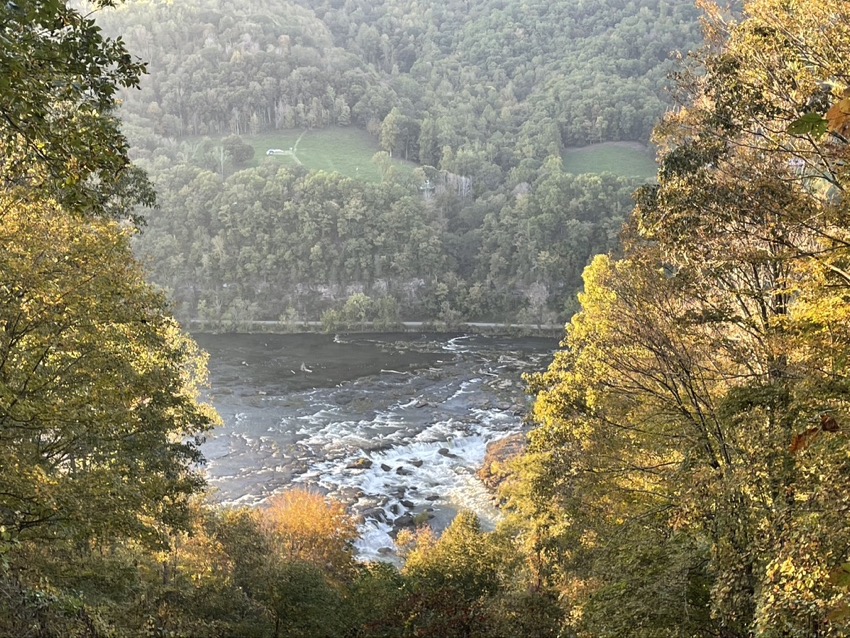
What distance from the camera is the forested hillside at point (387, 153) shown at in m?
103

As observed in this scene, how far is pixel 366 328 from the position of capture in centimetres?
8738

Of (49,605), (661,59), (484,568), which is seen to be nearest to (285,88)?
(661,59)

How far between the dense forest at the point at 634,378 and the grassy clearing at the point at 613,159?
12338 cm

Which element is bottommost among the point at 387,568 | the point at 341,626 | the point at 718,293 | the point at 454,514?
the point at 454,514

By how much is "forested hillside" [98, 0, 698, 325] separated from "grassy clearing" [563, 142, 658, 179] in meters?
3.86

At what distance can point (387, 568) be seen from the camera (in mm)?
21484

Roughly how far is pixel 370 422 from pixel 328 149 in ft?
344

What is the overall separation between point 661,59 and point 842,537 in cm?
18311

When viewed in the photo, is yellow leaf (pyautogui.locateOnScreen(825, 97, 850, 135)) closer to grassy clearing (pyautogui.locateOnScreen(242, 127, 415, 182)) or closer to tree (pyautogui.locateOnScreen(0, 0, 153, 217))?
tree (pyautogui.locateOnScreen(0, 0, 153, 217))

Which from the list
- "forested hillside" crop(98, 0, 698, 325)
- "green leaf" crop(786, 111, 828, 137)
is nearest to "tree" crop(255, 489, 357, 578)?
"green leaf" crop(786, 111, 828, 137)

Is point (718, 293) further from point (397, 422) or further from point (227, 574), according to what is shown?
point (397, 422)

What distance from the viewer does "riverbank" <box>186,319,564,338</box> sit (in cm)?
8538

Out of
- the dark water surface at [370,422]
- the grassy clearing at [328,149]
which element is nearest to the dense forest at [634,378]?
the dark water surface at [370,422]

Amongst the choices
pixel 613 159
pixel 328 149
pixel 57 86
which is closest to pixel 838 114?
pixel 57 86
